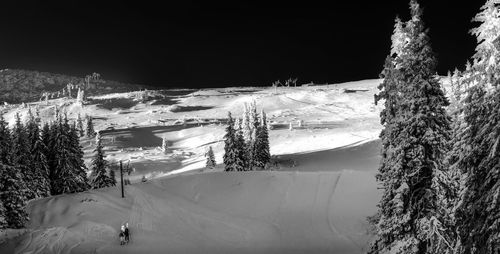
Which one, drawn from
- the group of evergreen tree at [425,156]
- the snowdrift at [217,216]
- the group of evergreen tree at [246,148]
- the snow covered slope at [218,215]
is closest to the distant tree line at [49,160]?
the snowdrift at [217,216]

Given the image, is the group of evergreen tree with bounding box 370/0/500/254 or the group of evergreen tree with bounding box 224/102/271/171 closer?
the group of evergreen tree with bounding box 370/0/500/254

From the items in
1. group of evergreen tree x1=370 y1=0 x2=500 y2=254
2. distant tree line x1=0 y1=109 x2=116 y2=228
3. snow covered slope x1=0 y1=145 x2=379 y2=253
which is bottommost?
snow covered slope x1=0 y1=145 x2=379 y2=253

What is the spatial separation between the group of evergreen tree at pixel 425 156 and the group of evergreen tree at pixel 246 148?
47.9 meters

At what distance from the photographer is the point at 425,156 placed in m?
17.2

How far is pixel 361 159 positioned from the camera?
94.2 meters

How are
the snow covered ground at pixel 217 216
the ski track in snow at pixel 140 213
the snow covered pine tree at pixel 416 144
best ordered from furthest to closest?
the ski track in snow at pixel 140 213, the snow covered ground at pixel 217 216, the snow covered pine tree at pixel 416 144

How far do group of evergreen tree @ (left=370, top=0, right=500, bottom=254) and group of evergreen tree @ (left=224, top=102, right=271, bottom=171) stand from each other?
47.9m

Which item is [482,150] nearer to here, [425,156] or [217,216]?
[425,156]

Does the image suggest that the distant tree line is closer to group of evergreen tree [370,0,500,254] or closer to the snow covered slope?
the snow covered slope

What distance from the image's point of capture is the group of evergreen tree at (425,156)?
41.9ft

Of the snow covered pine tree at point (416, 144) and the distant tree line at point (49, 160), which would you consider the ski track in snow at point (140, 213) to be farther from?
the snow covered pine tree at point (416, 144)

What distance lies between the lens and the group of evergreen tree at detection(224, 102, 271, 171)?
67.4m

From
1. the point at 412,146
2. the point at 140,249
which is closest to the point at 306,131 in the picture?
the point at 140,249

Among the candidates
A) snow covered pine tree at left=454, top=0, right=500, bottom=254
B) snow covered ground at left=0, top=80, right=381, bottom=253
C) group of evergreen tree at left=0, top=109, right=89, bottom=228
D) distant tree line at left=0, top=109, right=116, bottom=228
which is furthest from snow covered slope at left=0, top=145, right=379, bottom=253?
snow covered pine tree at left=454, top=0, right=500, bottom=254
